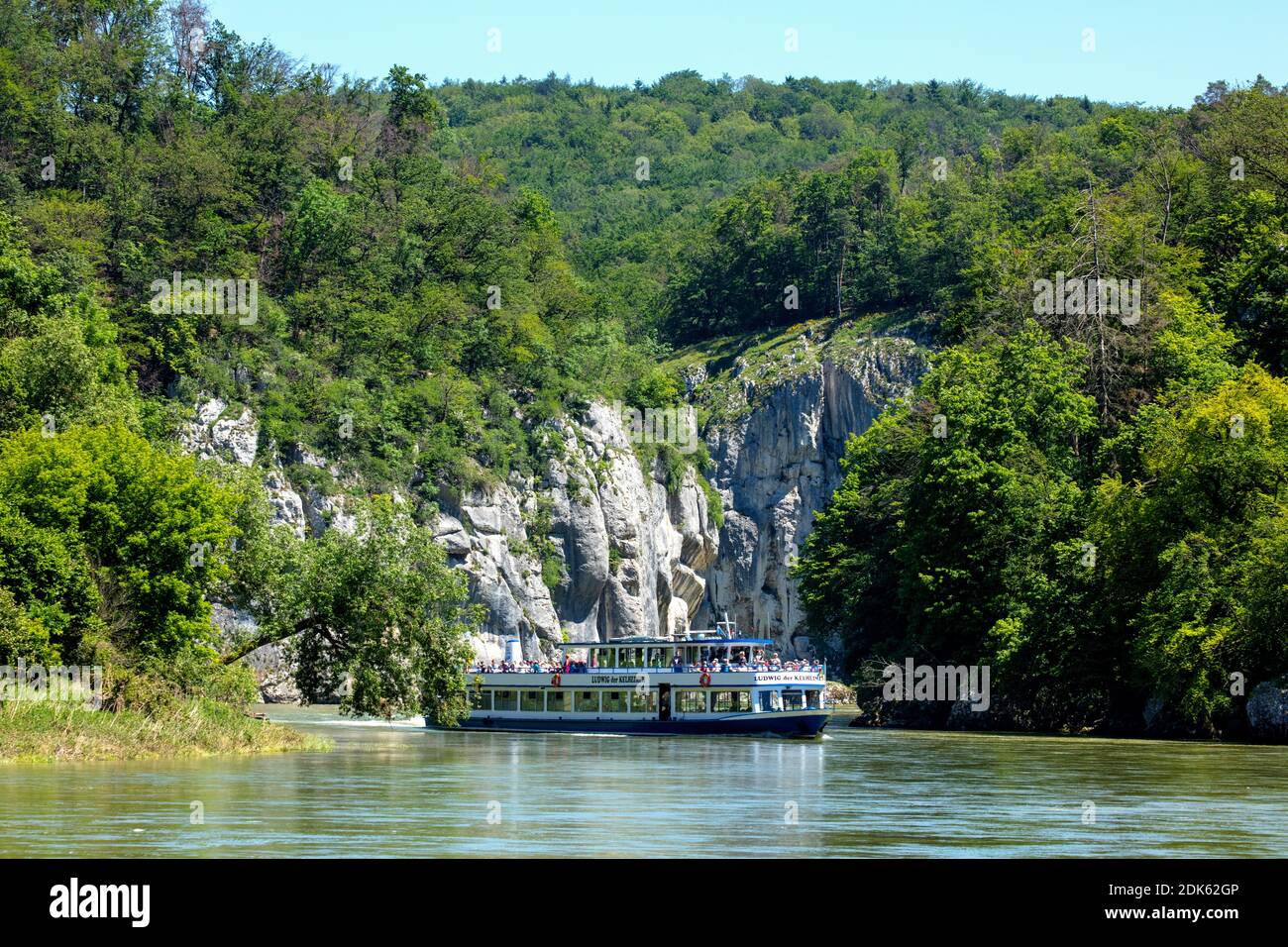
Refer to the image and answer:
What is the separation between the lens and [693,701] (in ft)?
217

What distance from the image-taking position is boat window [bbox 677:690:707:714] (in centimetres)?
6575

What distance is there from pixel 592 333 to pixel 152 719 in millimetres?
83957

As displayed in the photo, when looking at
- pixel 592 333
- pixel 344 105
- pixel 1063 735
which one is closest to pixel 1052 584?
pixel 1063 735

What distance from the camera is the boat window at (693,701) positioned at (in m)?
65.8

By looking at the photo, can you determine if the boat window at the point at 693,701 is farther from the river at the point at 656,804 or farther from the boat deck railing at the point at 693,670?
the river at the point at 656,804

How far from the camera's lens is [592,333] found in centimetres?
12475

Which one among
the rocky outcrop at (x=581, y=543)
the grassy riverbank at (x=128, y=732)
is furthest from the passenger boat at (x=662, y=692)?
the rocky outcrop at (x=581, y=543)

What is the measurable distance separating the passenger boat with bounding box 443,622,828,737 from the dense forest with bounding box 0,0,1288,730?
5.94 m

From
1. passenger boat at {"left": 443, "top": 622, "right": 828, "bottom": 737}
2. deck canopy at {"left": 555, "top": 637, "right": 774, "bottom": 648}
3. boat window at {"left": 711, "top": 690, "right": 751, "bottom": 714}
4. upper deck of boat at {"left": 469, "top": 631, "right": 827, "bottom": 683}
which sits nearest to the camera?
passenger boat at {"left": 443, "top": 622, "right": 828, "bottom": 737}

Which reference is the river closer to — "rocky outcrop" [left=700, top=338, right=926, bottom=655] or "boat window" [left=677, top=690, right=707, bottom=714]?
"boat window" [left=677, top=690, right=707, bottom=714]

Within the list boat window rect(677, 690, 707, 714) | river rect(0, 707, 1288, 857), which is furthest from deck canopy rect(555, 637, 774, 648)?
river rect(0, 707, 1288, 857)

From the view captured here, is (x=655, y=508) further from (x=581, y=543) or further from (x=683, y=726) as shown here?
(x=683, y=726)

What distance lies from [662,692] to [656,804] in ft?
110

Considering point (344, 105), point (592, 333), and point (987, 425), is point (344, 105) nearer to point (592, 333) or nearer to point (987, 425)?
point (592, 333)
